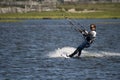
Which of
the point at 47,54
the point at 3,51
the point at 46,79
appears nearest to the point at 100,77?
the point at 46,79

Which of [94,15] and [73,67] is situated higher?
[73,67]

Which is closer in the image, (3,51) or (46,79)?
(46,79)

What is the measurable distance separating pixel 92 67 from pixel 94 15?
135 m

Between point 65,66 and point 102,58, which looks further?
point 102,58

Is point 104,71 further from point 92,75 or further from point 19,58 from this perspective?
point 19,58

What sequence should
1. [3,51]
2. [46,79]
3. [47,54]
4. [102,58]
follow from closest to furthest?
[46,79] → [102,58] → [47,54] → [3,51]

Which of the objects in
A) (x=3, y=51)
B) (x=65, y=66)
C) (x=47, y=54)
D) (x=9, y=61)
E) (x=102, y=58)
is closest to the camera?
(x=65, y=66)

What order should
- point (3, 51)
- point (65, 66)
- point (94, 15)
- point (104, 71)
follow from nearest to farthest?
point (104, 71)
point (65, 66)
point (3, 51)
point (94, 15)

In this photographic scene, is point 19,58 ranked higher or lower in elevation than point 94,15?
higher

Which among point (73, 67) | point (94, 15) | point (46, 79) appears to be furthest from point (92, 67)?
point (94, 15)

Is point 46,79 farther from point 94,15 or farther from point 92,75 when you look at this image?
point 94,15

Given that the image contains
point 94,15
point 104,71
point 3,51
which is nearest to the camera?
point 104,71

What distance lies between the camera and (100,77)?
112 ft

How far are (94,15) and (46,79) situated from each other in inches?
5536
